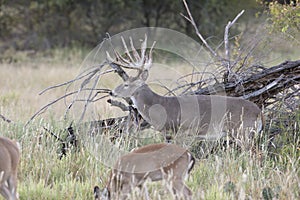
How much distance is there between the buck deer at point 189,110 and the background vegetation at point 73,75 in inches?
12.7

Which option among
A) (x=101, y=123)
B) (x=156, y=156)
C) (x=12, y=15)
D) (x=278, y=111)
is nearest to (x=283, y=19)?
(x=278, y=111)

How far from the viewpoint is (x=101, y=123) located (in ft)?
23.1

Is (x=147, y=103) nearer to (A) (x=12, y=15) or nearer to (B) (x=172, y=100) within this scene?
(B) (x=172, y=100)

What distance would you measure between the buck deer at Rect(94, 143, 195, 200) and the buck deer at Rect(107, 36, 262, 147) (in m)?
1.79

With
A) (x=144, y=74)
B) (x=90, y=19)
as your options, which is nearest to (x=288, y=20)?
(x=144, y=74)

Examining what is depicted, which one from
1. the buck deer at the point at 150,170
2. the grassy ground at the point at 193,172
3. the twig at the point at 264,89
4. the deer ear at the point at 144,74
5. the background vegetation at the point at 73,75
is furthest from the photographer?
the deer ear at the point at 144,74

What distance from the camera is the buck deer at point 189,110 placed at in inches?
266

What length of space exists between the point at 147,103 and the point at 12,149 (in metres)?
2.89

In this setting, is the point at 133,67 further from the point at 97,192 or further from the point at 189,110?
the point at 97,192

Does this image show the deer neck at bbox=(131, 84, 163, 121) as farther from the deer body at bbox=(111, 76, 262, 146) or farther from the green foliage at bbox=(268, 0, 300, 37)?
the green foliage at bbox=(268, 0, 300, 37)

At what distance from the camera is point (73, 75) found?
15.5 m

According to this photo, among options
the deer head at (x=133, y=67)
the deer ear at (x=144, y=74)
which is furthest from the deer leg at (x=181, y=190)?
the deer ear at (x=144, y=74)

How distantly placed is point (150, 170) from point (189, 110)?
8.00 ft

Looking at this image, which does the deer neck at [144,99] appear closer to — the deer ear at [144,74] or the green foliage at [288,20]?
the deer ear at [144,74]
